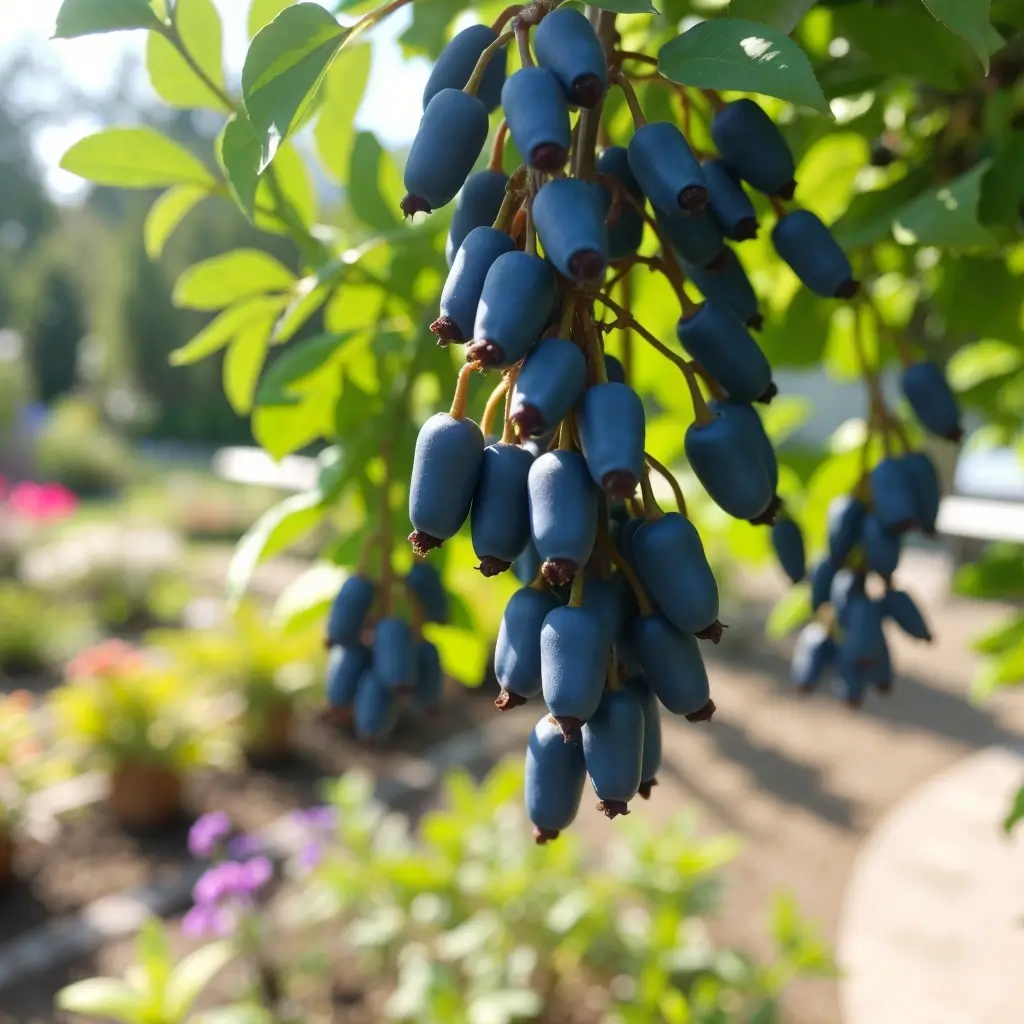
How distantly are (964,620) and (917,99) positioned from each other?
21.6ft

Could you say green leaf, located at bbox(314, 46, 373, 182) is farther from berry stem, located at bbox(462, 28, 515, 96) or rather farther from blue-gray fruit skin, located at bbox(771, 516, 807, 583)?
blue-gray fruit skin, located at bbox(771, 516, 807, 583)

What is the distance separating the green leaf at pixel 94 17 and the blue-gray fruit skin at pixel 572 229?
444 millimetres

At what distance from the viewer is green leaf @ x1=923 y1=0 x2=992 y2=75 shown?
1.96 feet

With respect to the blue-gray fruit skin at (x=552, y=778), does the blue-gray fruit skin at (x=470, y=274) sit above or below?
above

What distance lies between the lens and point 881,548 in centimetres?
106

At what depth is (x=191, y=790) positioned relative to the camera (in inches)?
179

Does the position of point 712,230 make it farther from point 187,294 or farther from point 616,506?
point 187,294

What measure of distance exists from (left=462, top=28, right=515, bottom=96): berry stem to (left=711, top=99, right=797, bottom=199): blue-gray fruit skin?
180mm

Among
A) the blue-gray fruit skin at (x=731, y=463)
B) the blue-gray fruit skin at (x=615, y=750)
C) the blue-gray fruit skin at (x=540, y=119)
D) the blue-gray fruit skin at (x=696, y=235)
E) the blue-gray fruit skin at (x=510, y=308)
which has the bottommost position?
the blue-gray fruit skin at (x=615, y=750)

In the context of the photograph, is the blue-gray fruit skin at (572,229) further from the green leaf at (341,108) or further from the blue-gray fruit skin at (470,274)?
the green leaf at (341,108)

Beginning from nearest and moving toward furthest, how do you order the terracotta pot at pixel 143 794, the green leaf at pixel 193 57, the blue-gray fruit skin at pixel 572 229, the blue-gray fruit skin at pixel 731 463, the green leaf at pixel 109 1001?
the blue-gray fruit skin at pixel 572 229 → the blue-gray fruit skin at pixel 731 463 → the green leaf at pixel 193 57 → the green leaf at pixel 109 1001 → the terracotta pot at pixel 143 794

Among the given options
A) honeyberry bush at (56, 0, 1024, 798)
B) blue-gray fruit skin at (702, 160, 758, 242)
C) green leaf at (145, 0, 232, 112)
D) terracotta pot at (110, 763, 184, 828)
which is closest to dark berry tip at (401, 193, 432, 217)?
honeyberry bush at (56, 0, 1024, 798)

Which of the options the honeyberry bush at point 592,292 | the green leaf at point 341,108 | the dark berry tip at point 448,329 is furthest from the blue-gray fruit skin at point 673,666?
the green leaf at point 341,108

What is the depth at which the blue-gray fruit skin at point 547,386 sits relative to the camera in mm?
533
